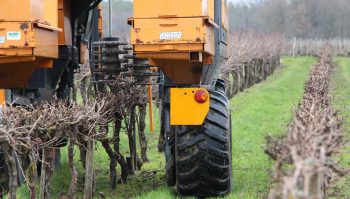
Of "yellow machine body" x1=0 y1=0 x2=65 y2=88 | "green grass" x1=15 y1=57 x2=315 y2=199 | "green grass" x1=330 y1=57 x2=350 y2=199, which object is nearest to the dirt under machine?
"yellow machine body" x1=0 y1=0 x2=65 y2=88

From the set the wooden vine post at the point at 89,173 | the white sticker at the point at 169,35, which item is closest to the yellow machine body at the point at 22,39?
the wooden vine post at the point at 89,173

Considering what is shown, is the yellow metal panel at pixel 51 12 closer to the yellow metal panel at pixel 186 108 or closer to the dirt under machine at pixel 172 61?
the dirt under machine at pixel 172 61

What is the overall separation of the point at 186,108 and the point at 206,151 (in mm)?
570

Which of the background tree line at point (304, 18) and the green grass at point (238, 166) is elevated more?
the background tree line at point (304, 18)

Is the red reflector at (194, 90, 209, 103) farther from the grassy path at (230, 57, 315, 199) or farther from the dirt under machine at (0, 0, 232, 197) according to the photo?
the grassy path at (230, 57, 315, 199)

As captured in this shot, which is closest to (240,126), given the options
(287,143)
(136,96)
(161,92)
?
(136,96)

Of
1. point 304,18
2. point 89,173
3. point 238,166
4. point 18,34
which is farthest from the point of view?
point 304,18

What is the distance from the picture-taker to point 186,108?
772 centimetres

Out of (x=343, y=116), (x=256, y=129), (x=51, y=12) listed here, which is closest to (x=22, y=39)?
(x=51, y=12)

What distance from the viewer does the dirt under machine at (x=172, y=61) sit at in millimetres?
7281

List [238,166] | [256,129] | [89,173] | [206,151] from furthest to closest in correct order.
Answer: [256,129] < [238,166] < [89,173] < [206,151]

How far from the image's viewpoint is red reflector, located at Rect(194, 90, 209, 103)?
7684 mm

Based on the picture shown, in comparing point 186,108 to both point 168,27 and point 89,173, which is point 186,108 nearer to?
point 168,27

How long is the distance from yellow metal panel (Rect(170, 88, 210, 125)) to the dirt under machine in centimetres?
1
